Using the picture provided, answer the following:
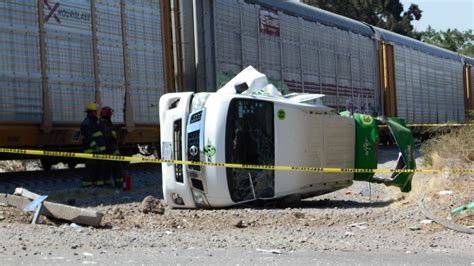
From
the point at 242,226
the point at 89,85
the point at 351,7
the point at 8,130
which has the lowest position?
the point at 242,226

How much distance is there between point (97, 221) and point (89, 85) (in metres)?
5.22

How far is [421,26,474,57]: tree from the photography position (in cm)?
8281

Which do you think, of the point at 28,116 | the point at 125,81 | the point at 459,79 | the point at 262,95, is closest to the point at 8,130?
the point at 28,116

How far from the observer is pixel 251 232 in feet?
23.2

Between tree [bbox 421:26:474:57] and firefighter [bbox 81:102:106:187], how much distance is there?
76.3 metres

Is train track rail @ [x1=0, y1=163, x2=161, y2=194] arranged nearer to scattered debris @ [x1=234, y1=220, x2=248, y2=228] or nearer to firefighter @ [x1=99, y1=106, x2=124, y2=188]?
firefighter @ [x1=99, y1=106, x2=124, y2=188]

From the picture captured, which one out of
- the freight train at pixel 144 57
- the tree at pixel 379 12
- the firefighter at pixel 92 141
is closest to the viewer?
the freight train at pixel 144 57

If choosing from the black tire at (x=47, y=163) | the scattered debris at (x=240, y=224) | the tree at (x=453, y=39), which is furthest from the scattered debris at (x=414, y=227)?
the tree at (x=453, y=39)

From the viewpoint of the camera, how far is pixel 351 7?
183 feet

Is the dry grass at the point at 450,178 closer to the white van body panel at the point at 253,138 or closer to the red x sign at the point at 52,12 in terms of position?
the white van body panel at the point at 253,138

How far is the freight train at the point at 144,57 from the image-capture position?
34.6 feet

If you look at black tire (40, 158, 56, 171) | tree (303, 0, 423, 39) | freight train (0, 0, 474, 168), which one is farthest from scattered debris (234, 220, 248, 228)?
tree (303, 0, 423, 39)

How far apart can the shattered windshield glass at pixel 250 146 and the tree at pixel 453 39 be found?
255ft

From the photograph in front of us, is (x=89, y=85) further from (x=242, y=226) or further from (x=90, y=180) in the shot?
(x=242, y=226)
